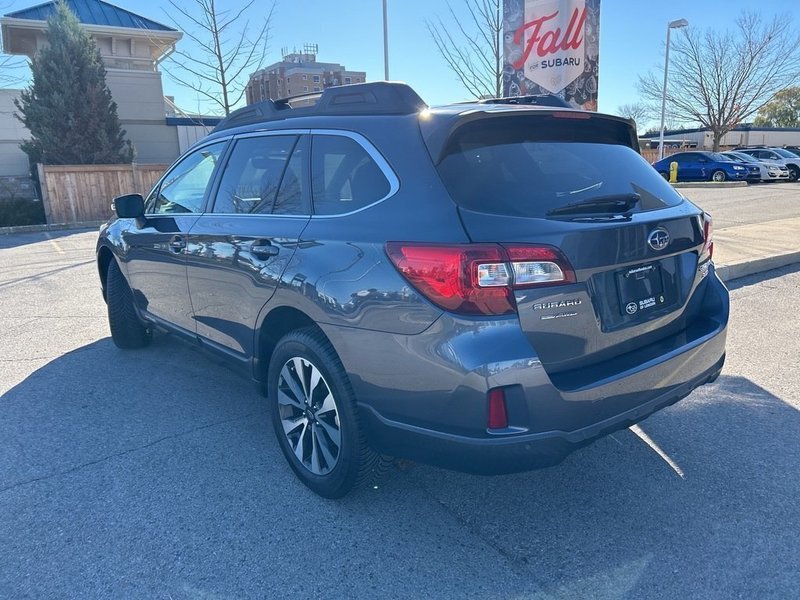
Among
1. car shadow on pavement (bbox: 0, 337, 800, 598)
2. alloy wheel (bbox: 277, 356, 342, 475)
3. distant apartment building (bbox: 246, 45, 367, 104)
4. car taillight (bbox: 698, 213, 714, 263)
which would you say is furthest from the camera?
distant apartment building (bbox: 246, 45, 367, 104)

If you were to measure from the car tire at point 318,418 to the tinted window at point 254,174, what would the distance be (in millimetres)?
878

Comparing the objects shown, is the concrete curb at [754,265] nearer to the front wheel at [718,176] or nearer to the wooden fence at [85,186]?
the wooden fence at [85,186]

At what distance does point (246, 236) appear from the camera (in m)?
3.38

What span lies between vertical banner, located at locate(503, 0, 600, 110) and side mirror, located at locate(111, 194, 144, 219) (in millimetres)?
6279

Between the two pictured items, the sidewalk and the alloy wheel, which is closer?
the alloy wheel

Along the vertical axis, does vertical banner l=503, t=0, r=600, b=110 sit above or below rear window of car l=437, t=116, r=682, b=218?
above

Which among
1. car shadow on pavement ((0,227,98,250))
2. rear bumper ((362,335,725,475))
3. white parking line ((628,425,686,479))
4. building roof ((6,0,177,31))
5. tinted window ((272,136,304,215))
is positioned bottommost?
white parking line ((628,425,686,479))

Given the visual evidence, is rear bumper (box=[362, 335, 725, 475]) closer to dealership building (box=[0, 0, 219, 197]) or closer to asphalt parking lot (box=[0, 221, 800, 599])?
asphalt parking lot (box=[0, 221, 800, 599])

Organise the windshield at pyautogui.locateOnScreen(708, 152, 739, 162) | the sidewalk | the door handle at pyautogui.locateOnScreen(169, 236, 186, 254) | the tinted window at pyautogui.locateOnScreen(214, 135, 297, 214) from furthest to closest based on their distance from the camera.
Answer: the windshield at pyautogui.locateOnScreen(708, 152, 739, 162) < the sidewalk < the door handle at pyautogui.locateOnScreen(169, 236, 186, 254) < the tinted window at pyautogui.locateOnScreen(214, 135, 297, 214)

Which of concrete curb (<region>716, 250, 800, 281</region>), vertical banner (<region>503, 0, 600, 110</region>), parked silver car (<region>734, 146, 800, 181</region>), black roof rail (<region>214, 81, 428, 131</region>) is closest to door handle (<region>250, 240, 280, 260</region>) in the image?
black roof rail (<region>214, 81, 428, 131</region>)

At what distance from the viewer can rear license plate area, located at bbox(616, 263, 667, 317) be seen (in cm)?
260

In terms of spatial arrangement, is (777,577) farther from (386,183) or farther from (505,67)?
(505,67)

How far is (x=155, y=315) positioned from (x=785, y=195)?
19.7 m

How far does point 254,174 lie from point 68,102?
18169 millimetres
